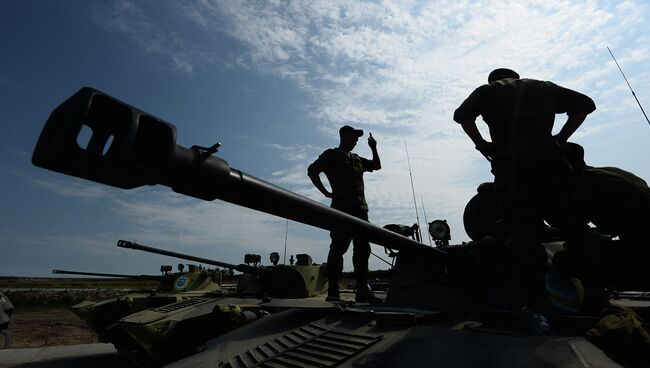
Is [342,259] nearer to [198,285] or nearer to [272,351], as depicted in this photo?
[272,351]

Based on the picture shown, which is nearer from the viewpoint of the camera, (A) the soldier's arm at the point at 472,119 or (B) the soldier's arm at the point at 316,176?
(A) the soldier's arm at the point at 472,119

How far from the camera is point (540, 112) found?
318 cm

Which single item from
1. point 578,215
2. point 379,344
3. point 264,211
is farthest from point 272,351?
point 578,215

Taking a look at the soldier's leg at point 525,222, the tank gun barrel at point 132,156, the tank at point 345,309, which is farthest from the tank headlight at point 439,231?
the tank gun barrel at point 132,156

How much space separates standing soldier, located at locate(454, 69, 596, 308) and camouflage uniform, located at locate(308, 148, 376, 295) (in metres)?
2.41

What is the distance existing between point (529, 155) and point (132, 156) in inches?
106

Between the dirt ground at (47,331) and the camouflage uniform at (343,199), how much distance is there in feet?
41.7

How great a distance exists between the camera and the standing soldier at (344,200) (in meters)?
5.45

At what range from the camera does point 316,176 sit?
563 centimetres

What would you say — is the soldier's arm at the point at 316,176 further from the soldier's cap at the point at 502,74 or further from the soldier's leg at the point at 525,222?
the soldier's leg at the point at 525,222

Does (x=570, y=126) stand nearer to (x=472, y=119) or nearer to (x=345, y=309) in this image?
(x=472, y=119)

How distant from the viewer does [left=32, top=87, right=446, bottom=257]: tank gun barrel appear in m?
1.32

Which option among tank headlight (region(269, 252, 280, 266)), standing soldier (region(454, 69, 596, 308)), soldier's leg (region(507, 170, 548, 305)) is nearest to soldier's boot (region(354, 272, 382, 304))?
standing soldier (region(454, 69, 596, 308))

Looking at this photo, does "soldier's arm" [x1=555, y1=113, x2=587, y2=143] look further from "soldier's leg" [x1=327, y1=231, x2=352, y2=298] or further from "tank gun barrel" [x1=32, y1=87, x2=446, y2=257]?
"soldier's leg" [x1=327, y1=231, x2=352, y2=298]
